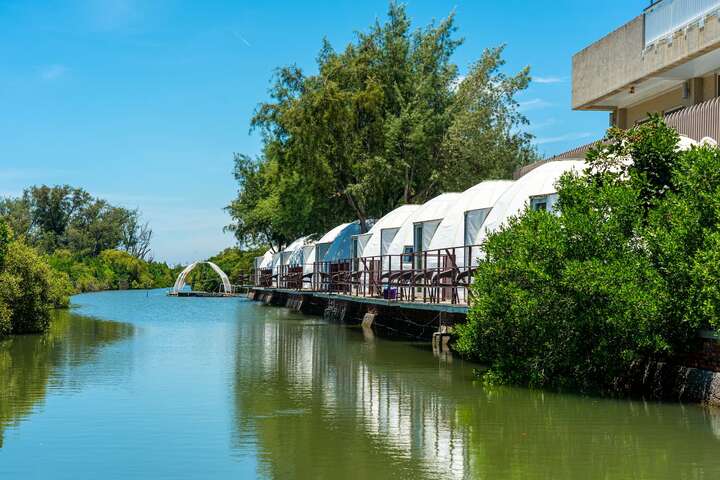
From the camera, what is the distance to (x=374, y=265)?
40312 mm

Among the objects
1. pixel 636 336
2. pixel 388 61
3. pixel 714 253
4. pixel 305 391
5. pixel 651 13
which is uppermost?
pixel 388 61

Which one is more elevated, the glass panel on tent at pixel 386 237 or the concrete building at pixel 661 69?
the concrete building at pixel 661 69

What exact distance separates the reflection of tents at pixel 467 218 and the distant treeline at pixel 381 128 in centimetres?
1497

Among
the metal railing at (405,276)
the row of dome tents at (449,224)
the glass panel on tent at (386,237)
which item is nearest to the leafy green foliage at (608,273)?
the row of dome tents at (449,224)

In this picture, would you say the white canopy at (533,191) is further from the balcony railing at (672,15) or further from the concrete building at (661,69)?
the balcony railing at (672,15)

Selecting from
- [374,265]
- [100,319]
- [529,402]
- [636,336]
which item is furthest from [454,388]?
[100,319]

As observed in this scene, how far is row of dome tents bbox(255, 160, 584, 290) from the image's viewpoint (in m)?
24.8

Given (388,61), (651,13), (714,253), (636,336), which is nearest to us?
(714,253)

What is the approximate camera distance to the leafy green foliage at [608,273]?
15953 millimetres

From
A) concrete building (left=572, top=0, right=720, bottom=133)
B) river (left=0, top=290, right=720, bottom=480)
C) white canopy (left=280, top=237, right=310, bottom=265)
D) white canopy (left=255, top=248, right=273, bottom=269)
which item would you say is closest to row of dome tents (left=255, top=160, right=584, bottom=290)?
concrete building (left=572, top=0, right=720, bottom=133)

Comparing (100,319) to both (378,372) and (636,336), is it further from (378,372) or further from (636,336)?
(636,336)

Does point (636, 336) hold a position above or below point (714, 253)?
below

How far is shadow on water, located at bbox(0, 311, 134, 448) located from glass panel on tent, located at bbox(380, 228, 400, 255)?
415 inches

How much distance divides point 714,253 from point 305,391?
8097 mm
